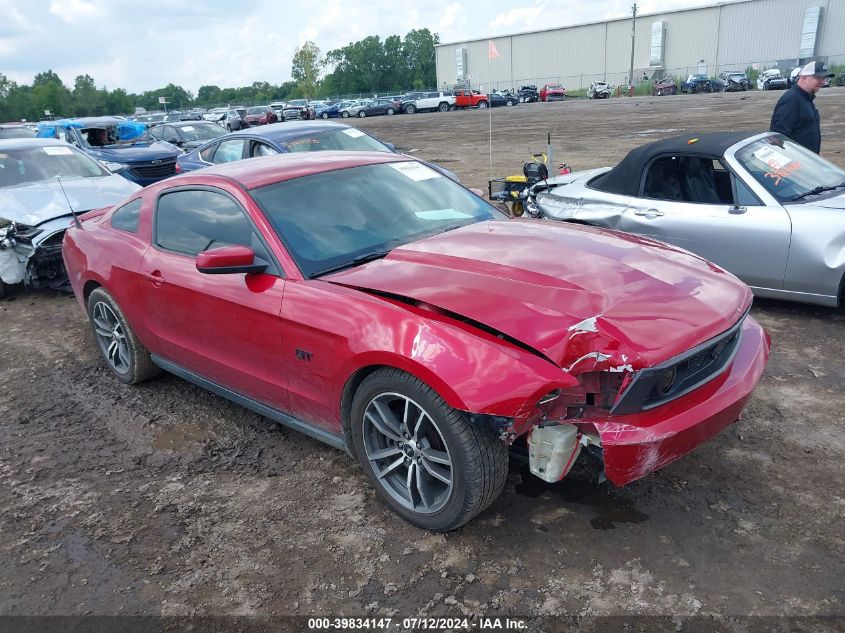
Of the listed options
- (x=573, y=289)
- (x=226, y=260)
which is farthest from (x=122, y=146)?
(x=573, y=289)

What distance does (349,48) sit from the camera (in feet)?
373

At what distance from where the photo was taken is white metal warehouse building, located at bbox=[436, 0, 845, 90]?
2495 inches

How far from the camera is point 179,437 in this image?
4.17 metres

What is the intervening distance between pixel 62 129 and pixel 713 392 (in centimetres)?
1632

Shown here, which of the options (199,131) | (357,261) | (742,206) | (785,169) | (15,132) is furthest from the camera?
(15,132)

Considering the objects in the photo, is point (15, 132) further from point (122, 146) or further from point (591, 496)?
point (591, 496)

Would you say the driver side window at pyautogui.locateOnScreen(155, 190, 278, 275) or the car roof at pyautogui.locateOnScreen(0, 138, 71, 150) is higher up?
the car roof at pyautogui.locateOnScreen(0, 138, 71, 150)

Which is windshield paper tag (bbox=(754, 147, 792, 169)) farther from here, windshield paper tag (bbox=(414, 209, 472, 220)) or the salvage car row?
windshield paper tag (bbox=(414, 209, 472, 220))

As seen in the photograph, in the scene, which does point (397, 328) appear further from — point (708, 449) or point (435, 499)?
point (708, 449)

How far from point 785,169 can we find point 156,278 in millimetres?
4884

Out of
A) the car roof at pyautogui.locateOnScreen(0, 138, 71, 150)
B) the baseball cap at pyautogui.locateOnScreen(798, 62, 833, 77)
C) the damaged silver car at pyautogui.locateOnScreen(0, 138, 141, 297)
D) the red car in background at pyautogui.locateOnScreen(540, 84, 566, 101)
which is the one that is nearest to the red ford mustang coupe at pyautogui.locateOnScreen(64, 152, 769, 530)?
the damaged silver car at pyautogui.locateOnScreen(0, 138, 141, 297)

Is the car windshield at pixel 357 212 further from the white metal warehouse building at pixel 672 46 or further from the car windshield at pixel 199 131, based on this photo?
the white metal warehouse building at pixel 672 46

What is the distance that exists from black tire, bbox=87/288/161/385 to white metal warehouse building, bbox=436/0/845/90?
58.2 m

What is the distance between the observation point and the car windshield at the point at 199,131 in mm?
17245
